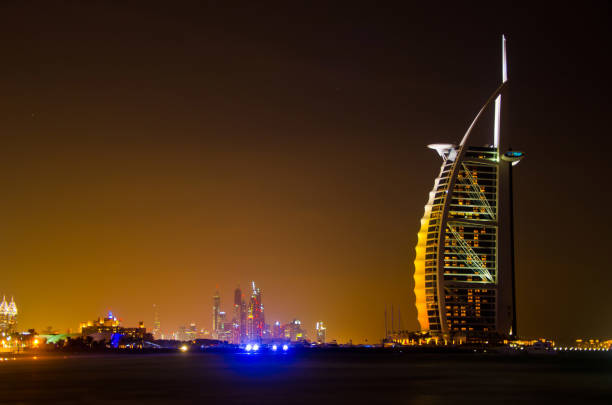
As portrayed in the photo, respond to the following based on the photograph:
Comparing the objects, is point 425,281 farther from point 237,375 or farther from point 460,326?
point 237,375

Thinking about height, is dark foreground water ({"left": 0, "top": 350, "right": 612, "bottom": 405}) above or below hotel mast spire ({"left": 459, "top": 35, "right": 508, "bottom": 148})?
A: below

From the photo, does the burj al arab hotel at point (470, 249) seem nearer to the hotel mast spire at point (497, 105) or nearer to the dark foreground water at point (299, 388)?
the hotel mast spire at point (497, 105)

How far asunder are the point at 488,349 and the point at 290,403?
131824 millimetres

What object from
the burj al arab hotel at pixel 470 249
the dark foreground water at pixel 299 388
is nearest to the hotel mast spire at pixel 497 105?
the burj al arab hotel at pixel 470 249

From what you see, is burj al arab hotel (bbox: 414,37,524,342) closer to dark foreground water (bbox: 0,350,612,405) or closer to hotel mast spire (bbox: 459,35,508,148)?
hotel mast spire (bbox: 459,35,508,148)

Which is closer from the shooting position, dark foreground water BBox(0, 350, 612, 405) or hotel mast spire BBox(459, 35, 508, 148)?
dark foreground water BBox(0, 350, 612, 405)

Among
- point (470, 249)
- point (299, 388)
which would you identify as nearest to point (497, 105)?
point (470, 249)

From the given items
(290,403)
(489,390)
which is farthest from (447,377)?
(290,403)

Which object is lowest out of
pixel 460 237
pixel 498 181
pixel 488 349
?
pixel 488 349

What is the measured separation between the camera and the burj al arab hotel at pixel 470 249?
179 meters

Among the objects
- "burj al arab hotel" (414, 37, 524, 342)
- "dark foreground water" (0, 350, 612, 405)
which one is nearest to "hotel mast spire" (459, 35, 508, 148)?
"burj al arab hotel" (414, 37, 524, 342)

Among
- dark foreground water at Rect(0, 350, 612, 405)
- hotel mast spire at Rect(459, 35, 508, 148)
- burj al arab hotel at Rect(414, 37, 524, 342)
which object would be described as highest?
hotel mast spire at Rect(459, 35, 508, 148)

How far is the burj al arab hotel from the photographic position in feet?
588

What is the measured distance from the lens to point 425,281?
592 feet
